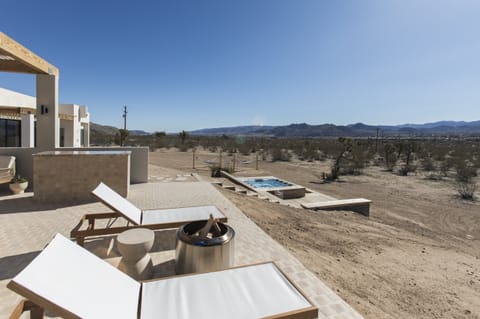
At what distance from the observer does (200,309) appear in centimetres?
205

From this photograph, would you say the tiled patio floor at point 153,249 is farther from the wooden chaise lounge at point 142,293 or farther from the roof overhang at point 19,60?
the roof overhang at point 19,60

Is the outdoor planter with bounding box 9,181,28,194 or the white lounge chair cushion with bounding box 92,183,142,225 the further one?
the outdoor planter with bounding box 9,181,28,194

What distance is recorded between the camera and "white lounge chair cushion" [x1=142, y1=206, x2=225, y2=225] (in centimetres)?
416

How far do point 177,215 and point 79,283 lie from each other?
243cm

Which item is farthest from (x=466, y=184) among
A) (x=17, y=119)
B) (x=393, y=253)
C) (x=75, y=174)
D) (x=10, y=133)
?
(x=10, y=133)

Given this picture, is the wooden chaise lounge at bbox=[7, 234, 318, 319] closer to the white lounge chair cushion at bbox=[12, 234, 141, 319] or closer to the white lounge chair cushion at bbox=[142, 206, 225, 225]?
the white lounge chair cushion at bbox=[12, 234, 141, 319]

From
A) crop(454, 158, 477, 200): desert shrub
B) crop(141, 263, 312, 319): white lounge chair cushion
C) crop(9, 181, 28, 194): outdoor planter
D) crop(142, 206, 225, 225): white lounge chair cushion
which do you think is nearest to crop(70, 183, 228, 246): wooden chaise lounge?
crop(142, 206, 225, 225): white lounge chair cushion

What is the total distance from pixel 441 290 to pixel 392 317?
1.35 m

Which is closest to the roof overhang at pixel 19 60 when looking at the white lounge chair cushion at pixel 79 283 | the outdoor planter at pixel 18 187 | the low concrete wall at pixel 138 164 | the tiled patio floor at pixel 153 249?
the low concrete wall at pixel 138 164

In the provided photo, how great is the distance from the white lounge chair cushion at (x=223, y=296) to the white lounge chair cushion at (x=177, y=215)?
180 centimetres

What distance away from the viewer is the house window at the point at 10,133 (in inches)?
514

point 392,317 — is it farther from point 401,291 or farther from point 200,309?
point 200,309

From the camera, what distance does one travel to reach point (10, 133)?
Result: 44.2 ft

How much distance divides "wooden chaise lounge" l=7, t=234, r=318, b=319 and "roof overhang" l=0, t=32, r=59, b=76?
18.9 ft
